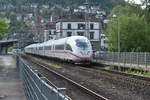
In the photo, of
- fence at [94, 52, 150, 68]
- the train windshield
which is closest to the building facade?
fence at [94, 52, 150, 68]

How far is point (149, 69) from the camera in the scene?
103ft

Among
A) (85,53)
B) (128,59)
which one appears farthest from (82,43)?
(128,59)

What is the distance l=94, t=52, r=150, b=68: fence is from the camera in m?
34.2

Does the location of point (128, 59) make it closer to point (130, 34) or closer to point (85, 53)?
point (85, 53)

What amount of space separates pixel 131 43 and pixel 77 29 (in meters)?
40.4

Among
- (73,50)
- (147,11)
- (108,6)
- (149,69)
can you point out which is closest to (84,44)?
(73,50)

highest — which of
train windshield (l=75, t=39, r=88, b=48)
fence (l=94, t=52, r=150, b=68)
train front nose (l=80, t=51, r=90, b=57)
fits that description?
train windshield (l=75, t=39, r=88, b=48)

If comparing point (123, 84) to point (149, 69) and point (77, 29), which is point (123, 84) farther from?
point (77, 29)

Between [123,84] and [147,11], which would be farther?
[147,11]

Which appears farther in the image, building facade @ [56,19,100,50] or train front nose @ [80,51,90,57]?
building facade @ [56,19,100,50]

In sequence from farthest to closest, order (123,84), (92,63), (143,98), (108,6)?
(108,6) < (92,63) < (123,84) < (143,98)

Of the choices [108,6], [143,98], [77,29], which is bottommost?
[143,98]

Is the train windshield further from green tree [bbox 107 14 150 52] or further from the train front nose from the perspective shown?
green tree [bbox 107 14 150 52]

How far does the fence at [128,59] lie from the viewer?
34.2 metres
